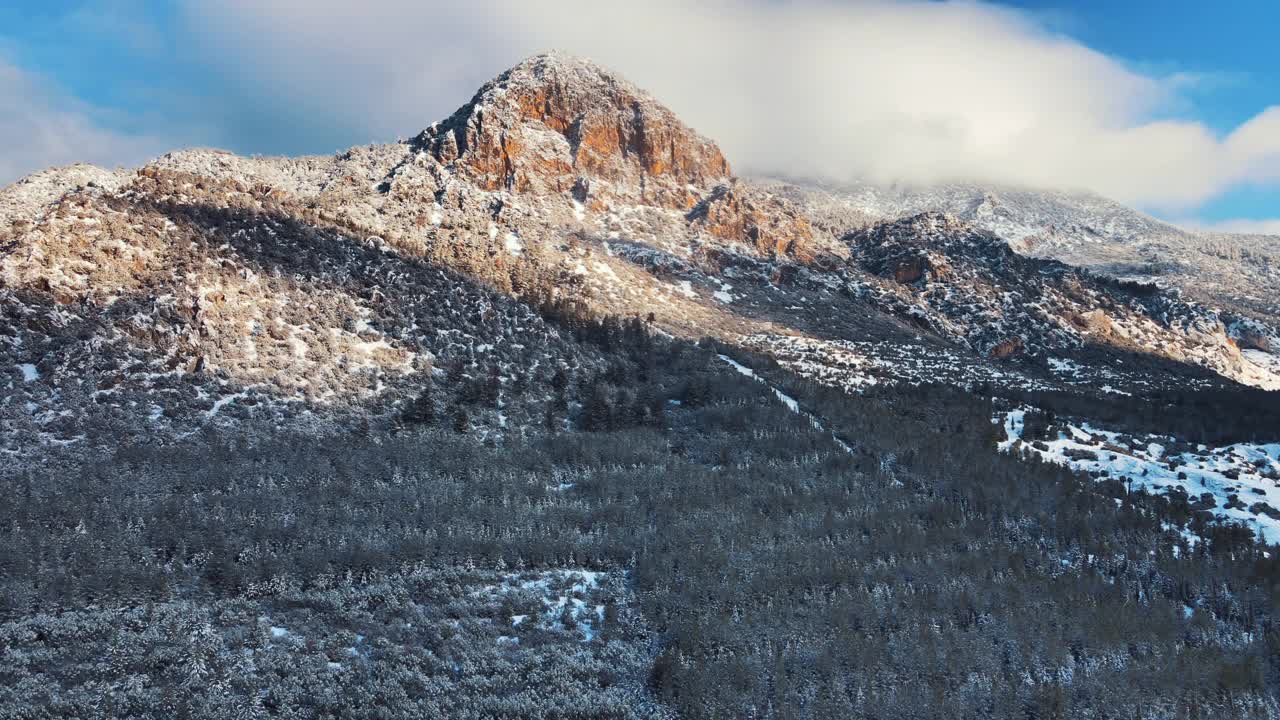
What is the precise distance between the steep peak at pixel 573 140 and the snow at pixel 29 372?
70.1 meters

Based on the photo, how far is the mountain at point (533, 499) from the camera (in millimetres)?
20172

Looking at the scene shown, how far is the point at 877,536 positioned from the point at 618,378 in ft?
93.5

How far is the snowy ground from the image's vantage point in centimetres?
3441

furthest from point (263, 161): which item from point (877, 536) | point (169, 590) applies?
point (877, 536)

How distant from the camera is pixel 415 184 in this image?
87250 mm

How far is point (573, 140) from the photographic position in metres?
112

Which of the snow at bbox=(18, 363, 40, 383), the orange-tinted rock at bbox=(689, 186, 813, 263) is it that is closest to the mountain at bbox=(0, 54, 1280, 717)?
the snow at bbox=(18, 363, 40, 383)

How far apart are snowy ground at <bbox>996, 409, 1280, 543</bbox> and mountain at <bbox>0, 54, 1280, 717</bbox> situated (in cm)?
33

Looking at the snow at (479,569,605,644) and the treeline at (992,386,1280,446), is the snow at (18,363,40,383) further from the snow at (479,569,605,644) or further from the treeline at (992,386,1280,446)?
the treeline at (992,386,1280,446)

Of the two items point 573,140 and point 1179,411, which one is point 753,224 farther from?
point 1179,411

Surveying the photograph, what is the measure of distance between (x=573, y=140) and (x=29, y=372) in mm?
86871

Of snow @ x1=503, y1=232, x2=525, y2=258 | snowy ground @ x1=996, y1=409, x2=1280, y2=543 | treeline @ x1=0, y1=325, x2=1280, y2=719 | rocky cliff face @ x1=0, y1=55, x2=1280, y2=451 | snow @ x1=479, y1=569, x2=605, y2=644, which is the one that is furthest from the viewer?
snow @ x1=503, y1=232, x2=525, y2=258

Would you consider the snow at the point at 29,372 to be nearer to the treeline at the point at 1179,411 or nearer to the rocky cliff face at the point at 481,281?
the rocky cliff face at the point at 481,281

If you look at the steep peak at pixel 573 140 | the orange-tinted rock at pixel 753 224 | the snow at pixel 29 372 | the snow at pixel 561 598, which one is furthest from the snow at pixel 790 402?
the steep peak at pixel 573 140
